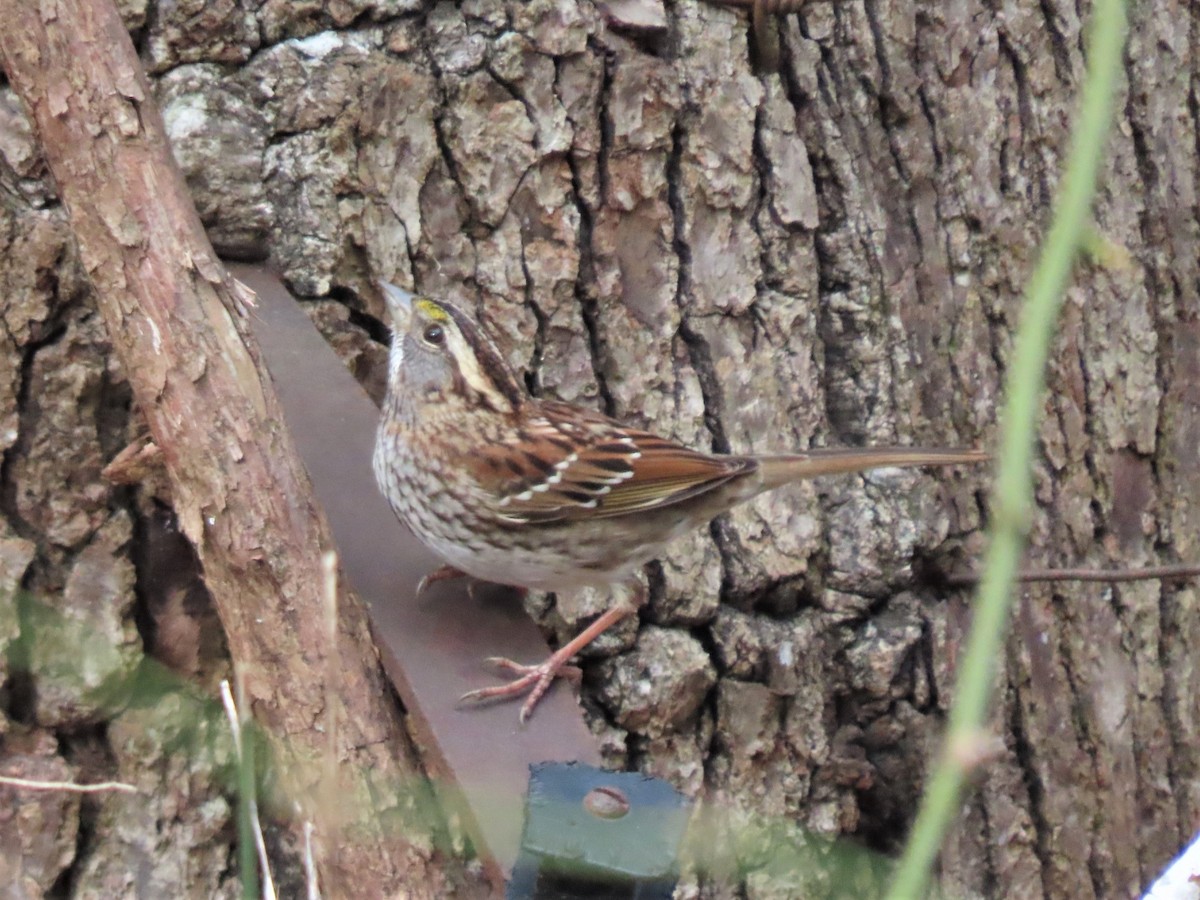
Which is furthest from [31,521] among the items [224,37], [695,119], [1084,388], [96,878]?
[1084,388]

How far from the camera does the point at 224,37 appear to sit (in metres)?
3.00

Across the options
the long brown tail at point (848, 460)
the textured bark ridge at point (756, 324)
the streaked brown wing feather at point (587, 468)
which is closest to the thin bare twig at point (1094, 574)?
the textured bark ridge at point (756, 324)

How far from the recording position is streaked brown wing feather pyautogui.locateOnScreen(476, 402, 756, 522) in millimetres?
3082

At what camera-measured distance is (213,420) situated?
237 cm

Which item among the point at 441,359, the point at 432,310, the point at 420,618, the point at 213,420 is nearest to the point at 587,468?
the point at 441,359

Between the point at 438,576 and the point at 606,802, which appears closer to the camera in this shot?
the point at 606,802

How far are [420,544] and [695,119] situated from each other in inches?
44.6

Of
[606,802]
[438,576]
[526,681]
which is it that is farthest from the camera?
[438,576]

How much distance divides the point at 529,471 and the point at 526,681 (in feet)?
2.19

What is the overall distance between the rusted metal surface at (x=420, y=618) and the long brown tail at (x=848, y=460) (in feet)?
2.10

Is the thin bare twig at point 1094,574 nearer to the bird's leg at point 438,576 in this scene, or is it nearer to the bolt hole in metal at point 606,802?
the bird's leg at point 438,576

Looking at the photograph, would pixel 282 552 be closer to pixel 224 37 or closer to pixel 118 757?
pixel 118 757

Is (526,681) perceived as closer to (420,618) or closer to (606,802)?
(420,618)

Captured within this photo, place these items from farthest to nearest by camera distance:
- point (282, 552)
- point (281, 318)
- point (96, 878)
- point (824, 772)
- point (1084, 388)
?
point (1084, 388) < point (824, 772) < point (281, 318) < point (96, 878) < point (282, 552)
